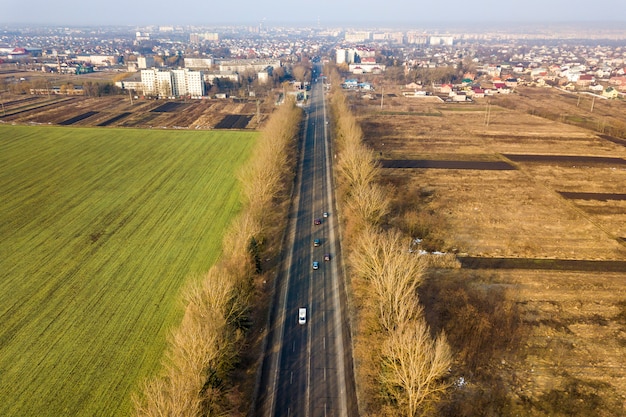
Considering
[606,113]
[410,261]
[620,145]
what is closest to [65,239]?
[410,261]

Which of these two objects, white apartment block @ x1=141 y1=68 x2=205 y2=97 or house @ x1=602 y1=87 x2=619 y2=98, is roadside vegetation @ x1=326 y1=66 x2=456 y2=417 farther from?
house @ x1=602 y1=87 x2=619 y2=98

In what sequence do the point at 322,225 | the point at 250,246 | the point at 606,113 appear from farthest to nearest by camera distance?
the point at 606,113
the point at 322,225
the point at 250,246

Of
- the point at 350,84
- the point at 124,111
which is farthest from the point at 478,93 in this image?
the point at 124,111

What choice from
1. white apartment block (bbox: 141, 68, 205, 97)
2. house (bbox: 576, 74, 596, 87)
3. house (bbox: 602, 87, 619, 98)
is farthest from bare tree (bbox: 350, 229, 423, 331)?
house (bbox: 576, 74, 596, 87)

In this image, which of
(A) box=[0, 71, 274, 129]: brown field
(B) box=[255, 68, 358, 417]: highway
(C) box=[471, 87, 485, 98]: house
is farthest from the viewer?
(C) box=[471, 87, 485, 98]: house

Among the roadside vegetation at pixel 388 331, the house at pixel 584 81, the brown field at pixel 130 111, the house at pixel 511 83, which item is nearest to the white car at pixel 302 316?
the roadside vegetation at pixel 388 331

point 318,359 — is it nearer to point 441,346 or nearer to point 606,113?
point 441,346
